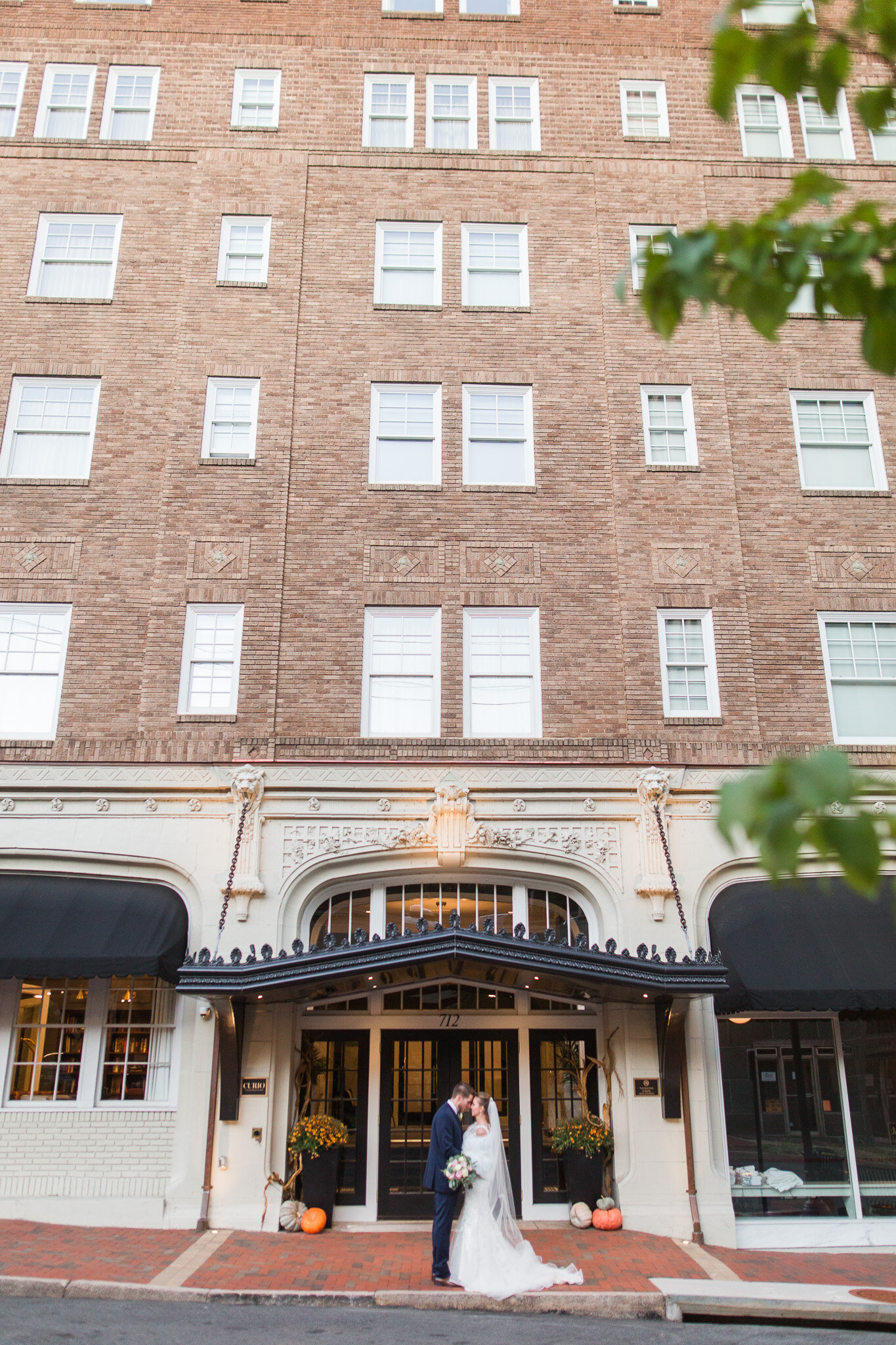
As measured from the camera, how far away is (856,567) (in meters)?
15.8

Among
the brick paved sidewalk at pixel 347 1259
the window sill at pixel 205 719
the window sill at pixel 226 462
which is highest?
the window sill at pixel 226 462

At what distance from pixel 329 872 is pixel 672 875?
464 cm

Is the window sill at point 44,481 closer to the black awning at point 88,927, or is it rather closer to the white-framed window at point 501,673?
the black awning at point 88,927

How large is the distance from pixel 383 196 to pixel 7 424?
739 centimetres

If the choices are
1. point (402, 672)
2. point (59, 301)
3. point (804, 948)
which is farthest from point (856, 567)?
A: point (59, 301)

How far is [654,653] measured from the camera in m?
15.2

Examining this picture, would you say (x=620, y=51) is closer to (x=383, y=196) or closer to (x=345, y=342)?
(x=383, y=196)

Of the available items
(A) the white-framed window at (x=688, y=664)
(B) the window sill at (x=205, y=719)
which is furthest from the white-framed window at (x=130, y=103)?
(A) the white-framed window at (x=688, y=664)

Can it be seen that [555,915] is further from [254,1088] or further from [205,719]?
[205,719]

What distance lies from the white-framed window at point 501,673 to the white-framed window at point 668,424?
11.5 ft

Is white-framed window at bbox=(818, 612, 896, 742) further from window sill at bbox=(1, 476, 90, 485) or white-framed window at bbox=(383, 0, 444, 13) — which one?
white-framed window at bbox=(383, 0, 444, 13)

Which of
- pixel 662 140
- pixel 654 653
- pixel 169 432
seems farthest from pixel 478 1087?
pixel 662 140

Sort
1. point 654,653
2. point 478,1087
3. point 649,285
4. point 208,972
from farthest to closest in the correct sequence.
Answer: point 654,653 < point 478,1087 < point 208,972 < point 649,285

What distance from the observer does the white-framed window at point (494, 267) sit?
1727cm
